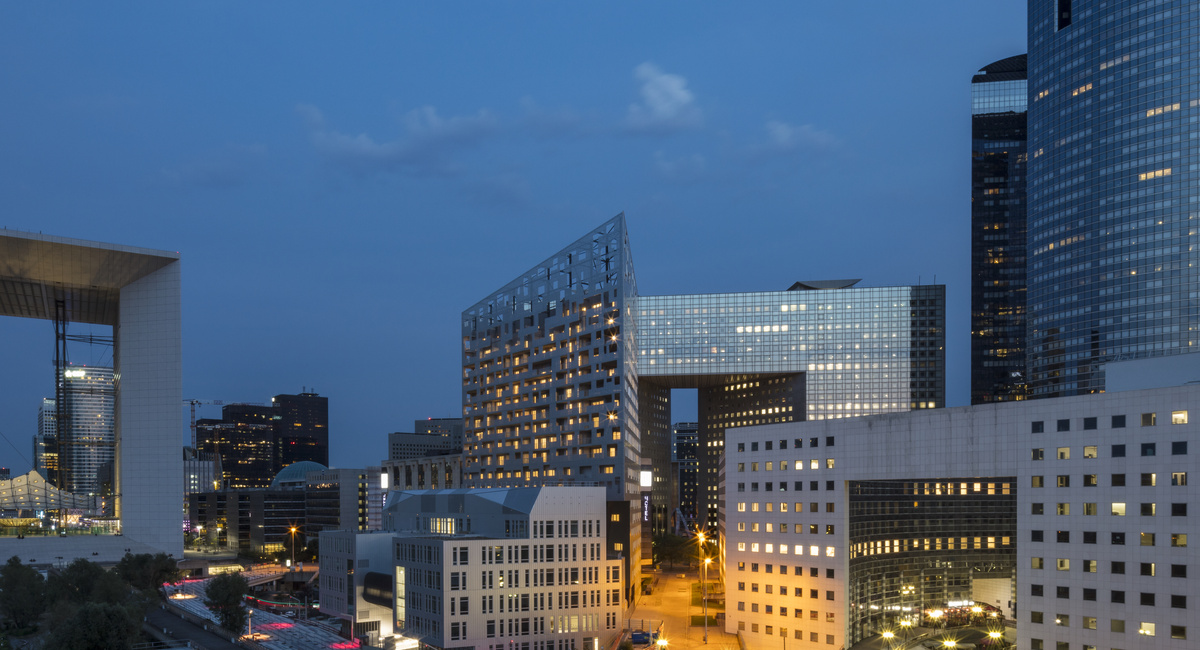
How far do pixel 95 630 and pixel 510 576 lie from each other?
39469 millimetres

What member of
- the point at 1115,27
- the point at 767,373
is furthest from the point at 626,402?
the point at 1115,27

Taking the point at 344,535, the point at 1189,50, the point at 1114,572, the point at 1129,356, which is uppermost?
the point at 1189,50

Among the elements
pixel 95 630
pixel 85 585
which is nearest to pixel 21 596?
pixel 85 585

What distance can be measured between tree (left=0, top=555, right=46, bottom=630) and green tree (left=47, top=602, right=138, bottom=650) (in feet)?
75.0

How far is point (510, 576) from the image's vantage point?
94188 millimetres

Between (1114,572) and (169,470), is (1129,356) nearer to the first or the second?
(1114,572)

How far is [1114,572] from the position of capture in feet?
202

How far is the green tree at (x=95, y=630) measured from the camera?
67.0 m

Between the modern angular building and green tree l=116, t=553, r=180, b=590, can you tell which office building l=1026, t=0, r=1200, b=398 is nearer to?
the modern angular building

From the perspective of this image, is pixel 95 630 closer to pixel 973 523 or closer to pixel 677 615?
pixel 677 615

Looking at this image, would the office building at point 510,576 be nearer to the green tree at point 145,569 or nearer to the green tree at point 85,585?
the green tree at point 145,569

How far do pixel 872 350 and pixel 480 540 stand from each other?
412 ft

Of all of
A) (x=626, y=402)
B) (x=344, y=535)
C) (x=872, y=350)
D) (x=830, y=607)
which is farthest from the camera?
(x=872, y=350)

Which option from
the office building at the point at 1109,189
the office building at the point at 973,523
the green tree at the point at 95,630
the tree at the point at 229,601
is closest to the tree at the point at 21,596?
the tree at the point at 229,601
